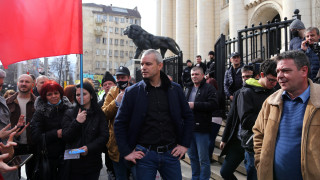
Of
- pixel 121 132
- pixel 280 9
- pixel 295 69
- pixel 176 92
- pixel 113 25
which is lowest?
pixel 121 132

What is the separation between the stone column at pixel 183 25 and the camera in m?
25.3

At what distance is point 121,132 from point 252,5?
16.4 meters

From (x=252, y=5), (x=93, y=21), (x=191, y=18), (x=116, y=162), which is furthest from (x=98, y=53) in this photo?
(x=116, y=162)

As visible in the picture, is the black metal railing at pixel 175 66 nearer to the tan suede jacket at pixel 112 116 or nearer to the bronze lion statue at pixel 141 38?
the bronze lion statue at pixel 141 38

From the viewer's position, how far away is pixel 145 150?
2.76 metres

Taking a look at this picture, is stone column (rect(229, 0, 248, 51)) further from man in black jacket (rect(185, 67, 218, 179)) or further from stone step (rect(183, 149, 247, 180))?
man in black jacket (rect(185, 67, 218, 179))

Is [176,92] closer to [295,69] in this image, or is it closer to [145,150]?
[145,150]

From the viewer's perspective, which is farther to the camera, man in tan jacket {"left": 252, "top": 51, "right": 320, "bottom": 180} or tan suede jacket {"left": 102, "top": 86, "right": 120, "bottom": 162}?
tan suede jacket {"left": 102, "top": 86, "right": 120, "bottom": 162}

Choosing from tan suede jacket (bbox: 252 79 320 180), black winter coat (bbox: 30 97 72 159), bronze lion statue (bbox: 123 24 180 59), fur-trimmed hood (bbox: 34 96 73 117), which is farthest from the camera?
bronze lion statue (bbox: 123 24 180 59)

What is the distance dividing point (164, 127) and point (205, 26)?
19.8 metres

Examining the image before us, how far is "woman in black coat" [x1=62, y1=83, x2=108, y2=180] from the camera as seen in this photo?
3.18 m

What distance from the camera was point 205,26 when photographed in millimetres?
21422

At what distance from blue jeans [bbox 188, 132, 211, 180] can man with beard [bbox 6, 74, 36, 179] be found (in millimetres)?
2603

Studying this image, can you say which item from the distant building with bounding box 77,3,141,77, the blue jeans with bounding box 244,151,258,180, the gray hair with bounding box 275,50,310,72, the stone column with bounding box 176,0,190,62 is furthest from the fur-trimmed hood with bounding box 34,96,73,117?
the distant building with bounding box 77,3,141,77
